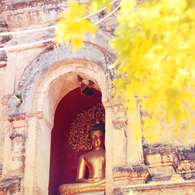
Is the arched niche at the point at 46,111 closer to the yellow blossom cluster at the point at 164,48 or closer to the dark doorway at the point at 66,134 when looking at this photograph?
the dark doorway at the point at 66,134

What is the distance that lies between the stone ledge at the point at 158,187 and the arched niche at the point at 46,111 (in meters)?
0.64

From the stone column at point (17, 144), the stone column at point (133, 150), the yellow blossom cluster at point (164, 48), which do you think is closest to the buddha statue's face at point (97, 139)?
the stone column at point (17, 144)

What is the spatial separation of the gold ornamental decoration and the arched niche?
1446mm

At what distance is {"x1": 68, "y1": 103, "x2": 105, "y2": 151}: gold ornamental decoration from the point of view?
10656 millimetres

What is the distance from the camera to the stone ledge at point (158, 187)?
6.90 m

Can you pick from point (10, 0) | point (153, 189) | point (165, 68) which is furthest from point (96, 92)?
point (165, 68)

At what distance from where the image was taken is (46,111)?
8.84 metres

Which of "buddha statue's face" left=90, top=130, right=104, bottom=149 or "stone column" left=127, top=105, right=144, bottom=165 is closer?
"stone column" left=127, top=105, right=144, bottom=165

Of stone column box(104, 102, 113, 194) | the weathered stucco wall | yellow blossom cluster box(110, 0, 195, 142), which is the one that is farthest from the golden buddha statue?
yellow blossom cluster box(110, 0, 195, 142)

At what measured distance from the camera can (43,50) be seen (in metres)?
9.16

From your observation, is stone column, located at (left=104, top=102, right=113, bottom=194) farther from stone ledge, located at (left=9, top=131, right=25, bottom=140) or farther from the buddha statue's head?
the buddha statue's head

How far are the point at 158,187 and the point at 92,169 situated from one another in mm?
3082

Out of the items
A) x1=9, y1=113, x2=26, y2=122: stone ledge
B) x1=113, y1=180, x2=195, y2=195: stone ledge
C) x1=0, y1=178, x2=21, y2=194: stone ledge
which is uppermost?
x1=9, y1=113, x2=26, y2=122: stone ledge

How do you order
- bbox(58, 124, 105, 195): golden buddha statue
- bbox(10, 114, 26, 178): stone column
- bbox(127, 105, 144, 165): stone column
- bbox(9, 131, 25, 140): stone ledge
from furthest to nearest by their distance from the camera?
bbox(58, 124, 105, 195): golden buddha statue < bbox(9, 131, 25, 140): stone ledge < bbox(10, 114, 26, 178): stone column < bbox(127, 105, 144, 165): stone column
